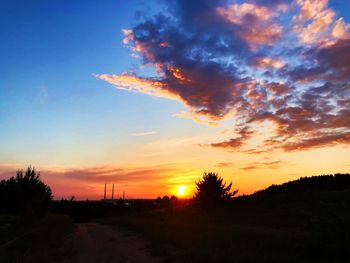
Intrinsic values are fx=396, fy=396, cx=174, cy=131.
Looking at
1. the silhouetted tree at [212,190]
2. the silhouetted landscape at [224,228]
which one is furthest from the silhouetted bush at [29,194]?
the silhouetted tree at [212,190]

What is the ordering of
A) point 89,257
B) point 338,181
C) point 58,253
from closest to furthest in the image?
point 89,257, point 58,253, point 338,181

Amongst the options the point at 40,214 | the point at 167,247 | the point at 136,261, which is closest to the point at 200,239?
the point at 167,247

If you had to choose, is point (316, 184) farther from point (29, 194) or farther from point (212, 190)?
point (29, 194)

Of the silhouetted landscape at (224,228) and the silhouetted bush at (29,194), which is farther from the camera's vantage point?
the silhouetted bush at (29,194)

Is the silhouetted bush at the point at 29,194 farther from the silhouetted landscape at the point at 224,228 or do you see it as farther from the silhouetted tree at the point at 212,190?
the silhouetted tree at the point at 212,190

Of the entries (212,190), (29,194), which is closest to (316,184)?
(212,190)

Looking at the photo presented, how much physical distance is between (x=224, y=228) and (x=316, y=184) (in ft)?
102

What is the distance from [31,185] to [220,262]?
149 ft

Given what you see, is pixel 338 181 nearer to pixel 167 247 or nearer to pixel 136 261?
pixel 167 247

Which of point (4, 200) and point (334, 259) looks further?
point (4, 200)

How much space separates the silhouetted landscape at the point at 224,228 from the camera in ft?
49.4

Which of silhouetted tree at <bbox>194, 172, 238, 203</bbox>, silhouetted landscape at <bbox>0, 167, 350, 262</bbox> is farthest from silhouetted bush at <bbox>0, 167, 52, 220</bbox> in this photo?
silhouetted tree at <bbox>194, 172, 238, 203</bbox>

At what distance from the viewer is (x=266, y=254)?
14.7 meters

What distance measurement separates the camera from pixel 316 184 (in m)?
52.9
